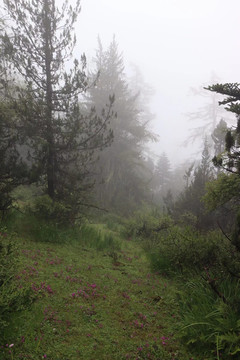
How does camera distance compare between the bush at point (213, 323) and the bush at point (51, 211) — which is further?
the bush at point (51, 211)

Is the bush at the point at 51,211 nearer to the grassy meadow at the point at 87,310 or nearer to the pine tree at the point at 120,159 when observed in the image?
the grassy meadow at the point at 87,310

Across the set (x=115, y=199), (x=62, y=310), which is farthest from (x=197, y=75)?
(x=62, y=310)

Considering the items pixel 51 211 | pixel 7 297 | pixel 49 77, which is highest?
pixel 49 77

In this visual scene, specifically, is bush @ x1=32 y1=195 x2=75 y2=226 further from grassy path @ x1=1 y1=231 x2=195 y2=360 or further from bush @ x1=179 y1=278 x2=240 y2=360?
bush @ x1=179 y1=278 x2=240 y2=360

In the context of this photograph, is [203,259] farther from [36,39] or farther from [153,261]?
[36,39]

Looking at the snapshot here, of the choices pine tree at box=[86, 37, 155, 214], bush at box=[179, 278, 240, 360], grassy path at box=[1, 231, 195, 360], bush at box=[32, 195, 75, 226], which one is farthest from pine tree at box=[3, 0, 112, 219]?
pine tree at box=[86, 37, 155, 214]

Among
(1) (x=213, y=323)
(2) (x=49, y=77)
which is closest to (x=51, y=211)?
(2) (x=49, y=77)

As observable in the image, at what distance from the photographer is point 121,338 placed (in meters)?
2.80

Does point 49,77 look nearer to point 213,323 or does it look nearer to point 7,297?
point 7,297

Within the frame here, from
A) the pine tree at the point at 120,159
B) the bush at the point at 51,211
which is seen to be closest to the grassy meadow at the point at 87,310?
the bush at the point at 51,211

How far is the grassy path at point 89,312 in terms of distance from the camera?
246 cm

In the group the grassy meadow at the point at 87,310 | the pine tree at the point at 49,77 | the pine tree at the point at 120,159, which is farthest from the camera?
the pine tree at the point at 120,159

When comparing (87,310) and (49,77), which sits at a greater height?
(49,77)

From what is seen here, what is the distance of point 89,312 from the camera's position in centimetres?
322
